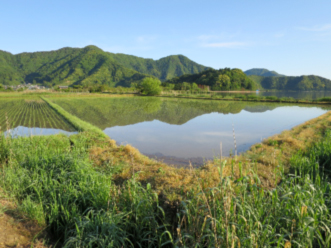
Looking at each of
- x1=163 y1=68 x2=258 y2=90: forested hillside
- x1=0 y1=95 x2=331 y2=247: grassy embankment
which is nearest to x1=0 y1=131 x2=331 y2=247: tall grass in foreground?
x1=0 y1=95 x2=331 y2=247: grassy embankment

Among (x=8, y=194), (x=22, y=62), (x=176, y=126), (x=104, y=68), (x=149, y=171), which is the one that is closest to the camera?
(x=8, y=194)

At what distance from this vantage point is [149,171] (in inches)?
217

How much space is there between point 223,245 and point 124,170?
391 centimetres

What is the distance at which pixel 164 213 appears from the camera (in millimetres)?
2910

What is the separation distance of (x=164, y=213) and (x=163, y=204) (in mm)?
681

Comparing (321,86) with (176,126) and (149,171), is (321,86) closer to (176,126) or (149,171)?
(176,126)

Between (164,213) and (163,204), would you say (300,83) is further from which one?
(164,213)

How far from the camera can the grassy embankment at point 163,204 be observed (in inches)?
89.5

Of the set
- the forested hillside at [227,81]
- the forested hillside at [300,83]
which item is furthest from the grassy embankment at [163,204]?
the forested hillside at [300,83]

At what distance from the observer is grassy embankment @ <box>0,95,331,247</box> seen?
7.46ft

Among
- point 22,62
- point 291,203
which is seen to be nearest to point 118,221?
point 291,203

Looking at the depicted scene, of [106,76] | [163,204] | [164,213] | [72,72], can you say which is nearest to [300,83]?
[106,76]

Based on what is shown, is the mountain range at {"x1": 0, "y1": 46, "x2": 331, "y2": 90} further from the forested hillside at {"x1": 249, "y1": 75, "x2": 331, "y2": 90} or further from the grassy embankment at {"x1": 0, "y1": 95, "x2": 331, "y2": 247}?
the grassy embankment at {"x1": 0, "y1": 95, "x2": 331, "y2": 247}

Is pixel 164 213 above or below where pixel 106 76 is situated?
below
